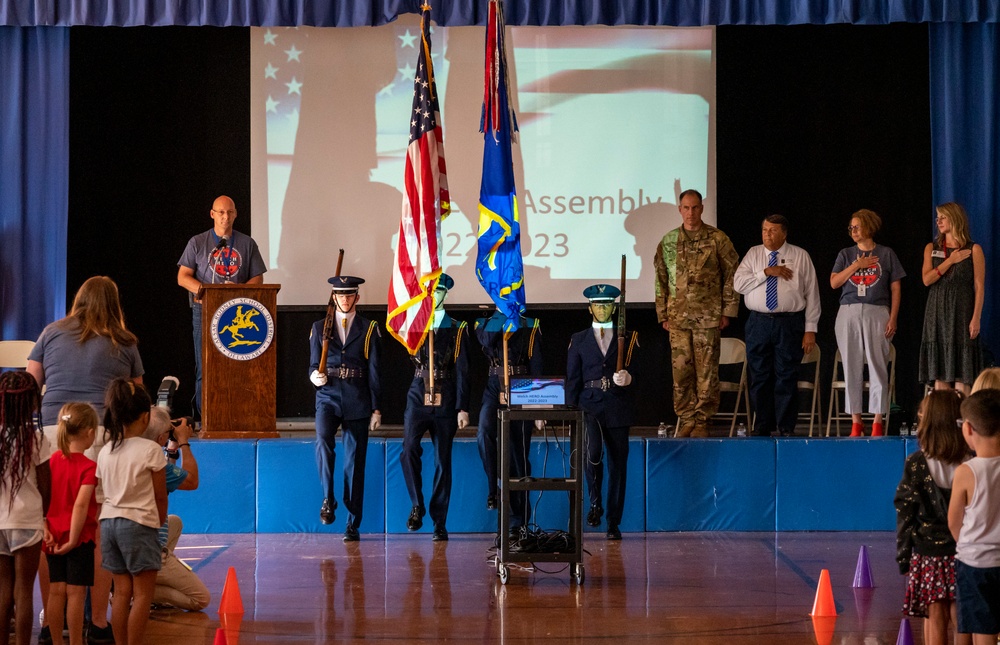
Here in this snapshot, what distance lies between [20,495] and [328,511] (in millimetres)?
3275

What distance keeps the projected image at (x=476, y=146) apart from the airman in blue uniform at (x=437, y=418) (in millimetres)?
2057

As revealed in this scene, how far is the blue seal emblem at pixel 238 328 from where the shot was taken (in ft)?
26.4

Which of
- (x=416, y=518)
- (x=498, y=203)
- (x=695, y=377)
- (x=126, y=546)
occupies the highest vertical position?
(x=498, y=203)

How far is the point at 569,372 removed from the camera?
7.83 m

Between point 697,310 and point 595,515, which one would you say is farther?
point 697,310

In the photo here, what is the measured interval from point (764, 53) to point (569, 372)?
13.6ft

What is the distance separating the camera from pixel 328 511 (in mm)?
7641

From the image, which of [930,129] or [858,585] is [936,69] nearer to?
[930,129]

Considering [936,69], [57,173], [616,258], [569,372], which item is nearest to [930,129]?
[936,69]

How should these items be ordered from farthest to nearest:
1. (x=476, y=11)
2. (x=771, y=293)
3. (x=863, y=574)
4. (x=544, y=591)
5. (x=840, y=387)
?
(x=840, y=387), (x=476, y=11), (x=771, y=293), (x=863, y=574), (x=544, y=591)

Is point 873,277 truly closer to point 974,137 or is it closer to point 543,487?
point 974,137

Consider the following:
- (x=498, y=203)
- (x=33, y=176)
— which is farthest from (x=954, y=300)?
(x=33, y=176)

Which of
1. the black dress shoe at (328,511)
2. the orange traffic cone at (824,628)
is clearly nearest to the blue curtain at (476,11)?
the black dress shoe at (328,511)

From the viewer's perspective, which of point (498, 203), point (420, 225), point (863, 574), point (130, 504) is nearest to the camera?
point (130, 504)
